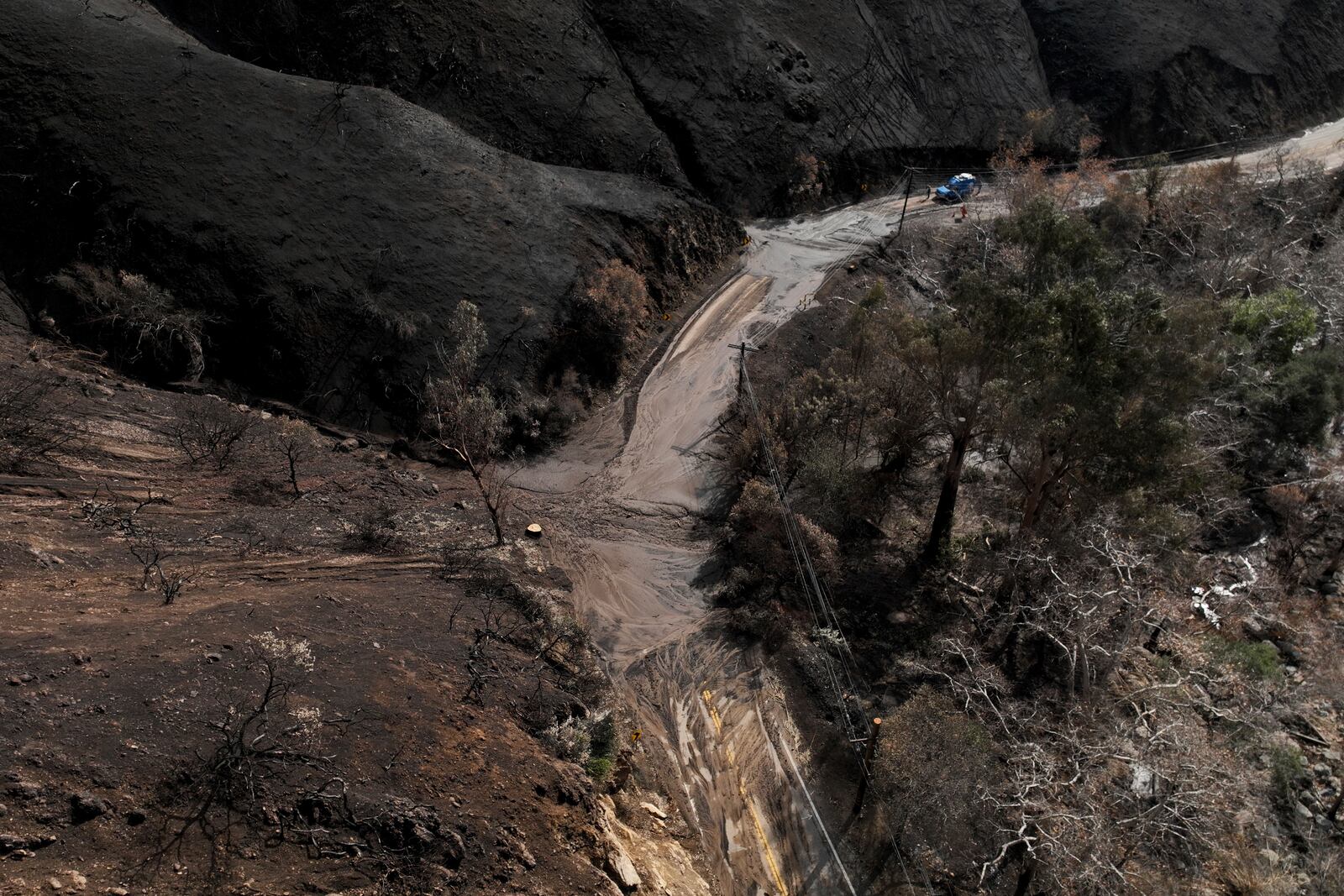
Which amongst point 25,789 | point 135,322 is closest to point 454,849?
point 25,789

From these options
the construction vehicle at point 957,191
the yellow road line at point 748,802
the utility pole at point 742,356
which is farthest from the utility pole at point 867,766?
the construction vehicle at point 957,191

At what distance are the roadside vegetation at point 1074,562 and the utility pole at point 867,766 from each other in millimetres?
356

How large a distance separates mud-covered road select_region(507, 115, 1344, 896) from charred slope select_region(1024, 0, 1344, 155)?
26.6m

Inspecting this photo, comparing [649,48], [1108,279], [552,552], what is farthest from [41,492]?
[649,48]

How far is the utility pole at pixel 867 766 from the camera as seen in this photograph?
20469 mm

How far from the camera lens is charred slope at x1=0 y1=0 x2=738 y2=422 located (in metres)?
29.1

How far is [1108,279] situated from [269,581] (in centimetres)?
2486

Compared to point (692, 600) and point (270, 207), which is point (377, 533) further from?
point (270, 207)

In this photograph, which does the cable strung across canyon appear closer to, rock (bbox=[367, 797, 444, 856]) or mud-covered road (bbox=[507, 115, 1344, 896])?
mud-covered road (bbox=[507, 115, 1344, 896])

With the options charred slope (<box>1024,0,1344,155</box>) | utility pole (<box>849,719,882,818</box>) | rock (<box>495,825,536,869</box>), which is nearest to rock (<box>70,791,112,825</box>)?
rock (<box>495,825,536,869</box>)

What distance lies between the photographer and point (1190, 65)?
175ft

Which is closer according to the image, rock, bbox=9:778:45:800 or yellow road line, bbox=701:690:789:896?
rock, bbox=9:778:45:800

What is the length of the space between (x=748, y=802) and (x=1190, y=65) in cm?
5601

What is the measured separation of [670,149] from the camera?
4231cm
